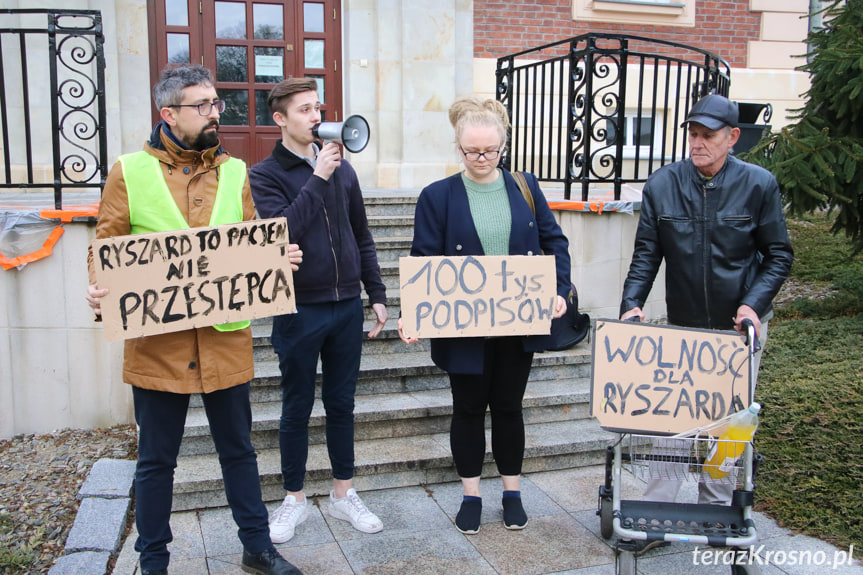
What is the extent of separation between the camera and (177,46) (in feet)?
26.2

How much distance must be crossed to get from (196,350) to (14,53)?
20.2ft

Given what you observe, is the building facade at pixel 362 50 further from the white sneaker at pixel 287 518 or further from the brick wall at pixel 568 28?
the white sneaker at pixel 287 518

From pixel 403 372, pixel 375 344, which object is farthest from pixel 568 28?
pixel 403 372

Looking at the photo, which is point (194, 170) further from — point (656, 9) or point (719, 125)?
point (656, 9)

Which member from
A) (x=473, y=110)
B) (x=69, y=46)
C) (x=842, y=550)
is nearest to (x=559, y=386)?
(x=842, y=550)

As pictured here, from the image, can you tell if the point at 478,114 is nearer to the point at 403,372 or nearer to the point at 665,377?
the point at 665,377

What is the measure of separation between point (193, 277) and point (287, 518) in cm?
133

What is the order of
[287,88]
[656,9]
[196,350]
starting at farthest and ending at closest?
[656,9], [287,88], [196,350]

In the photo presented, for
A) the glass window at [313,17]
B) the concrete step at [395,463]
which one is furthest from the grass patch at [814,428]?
the glass window at [313,17]

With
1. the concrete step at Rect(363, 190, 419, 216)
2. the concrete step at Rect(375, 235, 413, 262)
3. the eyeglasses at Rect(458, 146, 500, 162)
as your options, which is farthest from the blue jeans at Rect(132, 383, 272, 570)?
the concrete step at Rect(363, 190, 419, 216)

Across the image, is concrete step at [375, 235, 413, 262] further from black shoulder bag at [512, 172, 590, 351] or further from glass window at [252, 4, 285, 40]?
glass window at [252, 4, 285, 40]

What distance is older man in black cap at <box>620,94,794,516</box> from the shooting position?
3.11 m

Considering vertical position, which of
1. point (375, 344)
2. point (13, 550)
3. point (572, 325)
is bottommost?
point (13, 550)

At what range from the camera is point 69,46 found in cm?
751
